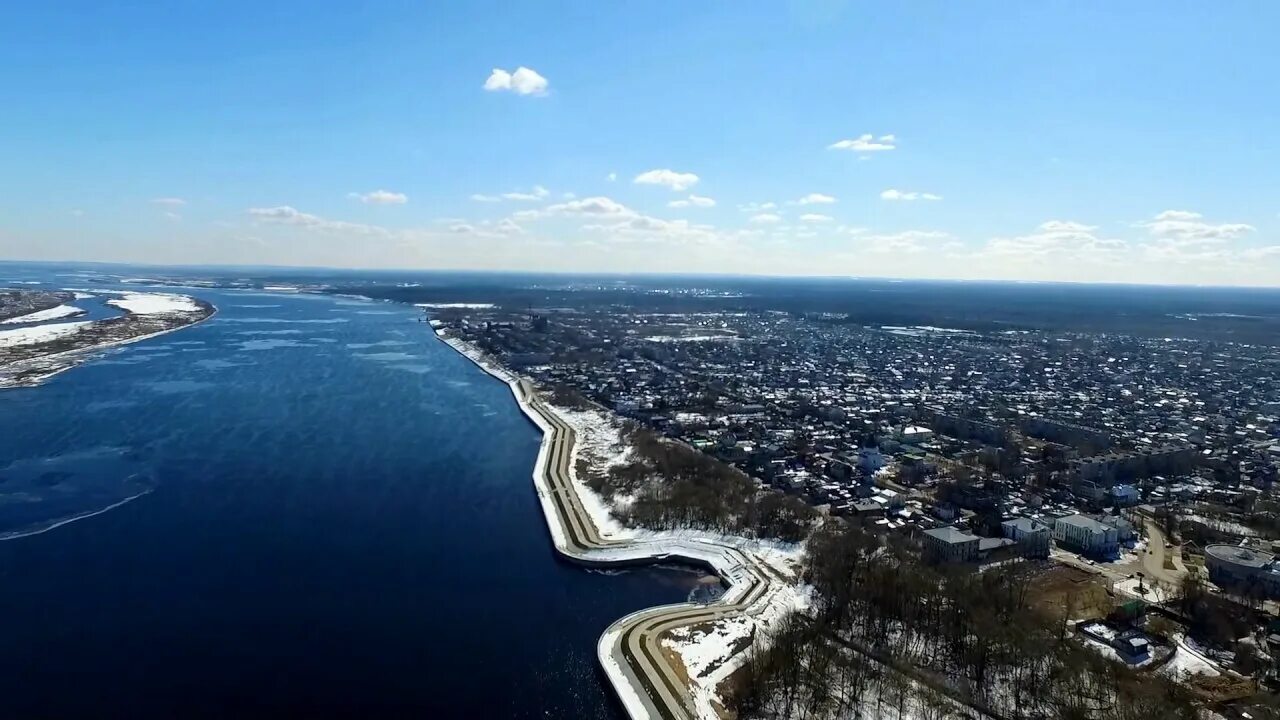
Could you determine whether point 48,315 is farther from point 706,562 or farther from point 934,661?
point 934,661

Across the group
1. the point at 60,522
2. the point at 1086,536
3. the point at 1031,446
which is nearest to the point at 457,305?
the point at 1031,446

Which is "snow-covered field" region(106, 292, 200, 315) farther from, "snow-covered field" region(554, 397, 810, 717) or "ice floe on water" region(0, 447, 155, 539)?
"snow-covered field" region(554, 397, 810, 717)

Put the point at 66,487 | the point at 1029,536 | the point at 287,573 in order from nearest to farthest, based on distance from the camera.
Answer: the point at 287,573
the point at 1029,536
the point at 66,487

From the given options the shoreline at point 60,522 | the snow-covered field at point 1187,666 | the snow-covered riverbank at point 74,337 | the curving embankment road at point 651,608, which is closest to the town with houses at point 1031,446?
the snow-covered field at point 1187,666

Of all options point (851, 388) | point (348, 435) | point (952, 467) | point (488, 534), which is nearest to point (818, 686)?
point (488, 534)

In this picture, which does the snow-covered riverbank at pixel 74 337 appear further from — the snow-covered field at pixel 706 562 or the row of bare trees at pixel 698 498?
the row of bare trees at pixel 698 498

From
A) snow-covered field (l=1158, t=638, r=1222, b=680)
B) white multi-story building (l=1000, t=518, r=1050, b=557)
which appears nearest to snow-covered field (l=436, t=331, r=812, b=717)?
white multi-story building (l=1000, t=518, r=1050, b=557)

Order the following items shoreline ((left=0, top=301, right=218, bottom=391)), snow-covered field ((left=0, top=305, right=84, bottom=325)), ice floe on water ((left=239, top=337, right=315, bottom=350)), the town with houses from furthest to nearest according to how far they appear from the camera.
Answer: snow-covered field ((left=0, top=305, right=84, bottom=325))
ice floe on water ((left=239, top=337, right=315, bottom=350))
shoreline ((left=0, top=301, right=218, bottom=391))
the town with houses
